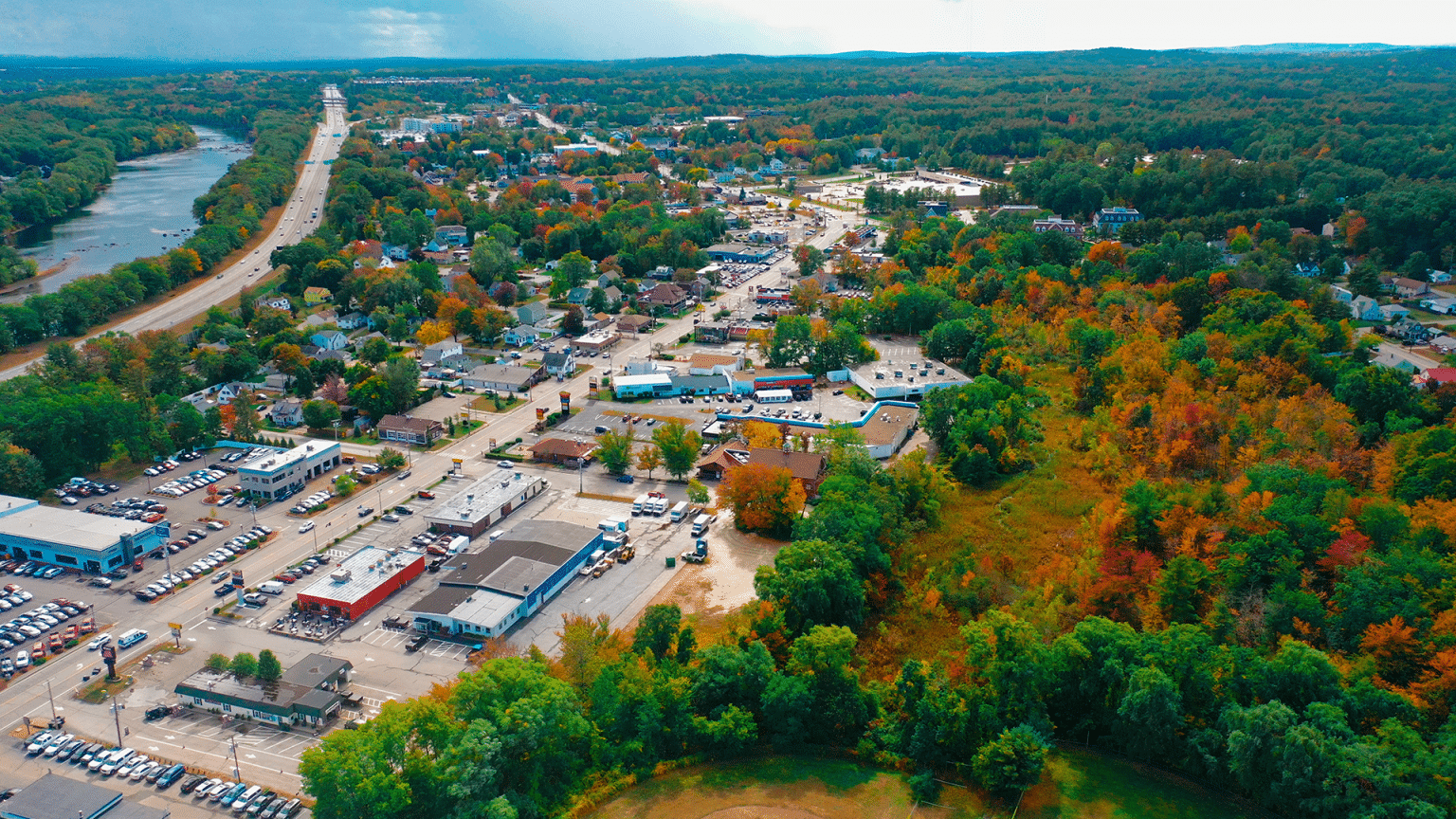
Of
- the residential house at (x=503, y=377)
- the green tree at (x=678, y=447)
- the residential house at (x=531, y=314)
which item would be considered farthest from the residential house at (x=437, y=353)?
the green tree at (x=678, y=447)

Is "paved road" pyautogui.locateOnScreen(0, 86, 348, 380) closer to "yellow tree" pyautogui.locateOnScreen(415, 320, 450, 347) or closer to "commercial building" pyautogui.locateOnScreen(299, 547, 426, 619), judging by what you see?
"yellow tree" pyautogui.locateOnScreen(415, 320, 450, 347)

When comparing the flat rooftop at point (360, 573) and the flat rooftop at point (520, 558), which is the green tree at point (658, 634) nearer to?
the flat rooftop at point (520, 558)

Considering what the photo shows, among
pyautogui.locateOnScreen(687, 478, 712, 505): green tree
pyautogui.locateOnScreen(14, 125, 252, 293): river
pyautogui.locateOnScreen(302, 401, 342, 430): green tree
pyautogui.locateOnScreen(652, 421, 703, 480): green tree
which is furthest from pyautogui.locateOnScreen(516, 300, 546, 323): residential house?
pyautogui.locateOnScreen(14, 125, 252, 293): river

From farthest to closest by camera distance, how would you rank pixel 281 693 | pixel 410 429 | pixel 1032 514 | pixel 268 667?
pixel 410 429
pixel 1032 514
pixel 268 667
pixel 281 693

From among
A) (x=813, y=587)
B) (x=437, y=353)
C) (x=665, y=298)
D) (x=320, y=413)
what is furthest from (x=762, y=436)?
(x=665, y=298)

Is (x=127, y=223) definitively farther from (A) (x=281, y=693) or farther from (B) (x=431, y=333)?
(A) (x=281, y=693)

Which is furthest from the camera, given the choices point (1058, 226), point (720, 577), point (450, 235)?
point (450, 235)
